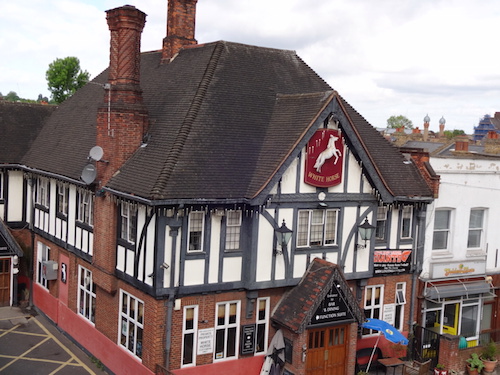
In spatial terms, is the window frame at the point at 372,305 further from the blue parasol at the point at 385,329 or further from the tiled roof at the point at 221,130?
the tiled roof at the point at 221,130

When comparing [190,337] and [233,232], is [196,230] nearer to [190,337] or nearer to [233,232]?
[233,232]

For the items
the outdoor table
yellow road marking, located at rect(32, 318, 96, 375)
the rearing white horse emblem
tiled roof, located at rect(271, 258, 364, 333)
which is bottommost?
yellow road marking, located at rect(32, 318, 96, 375)

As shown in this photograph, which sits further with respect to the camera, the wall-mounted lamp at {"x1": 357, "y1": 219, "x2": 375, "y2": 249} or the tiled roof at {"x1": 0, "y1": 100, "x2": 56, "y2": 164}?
the tiled roof at {"x1": 0, "y1": 100, "x2": 56, "y2": 164}

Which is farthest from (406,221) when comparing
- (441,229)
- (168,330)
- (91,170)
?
(91,170)

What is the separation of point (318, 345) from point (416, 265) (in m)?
5.27

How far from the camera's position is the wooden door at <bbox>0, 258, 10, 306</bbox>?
945 inches

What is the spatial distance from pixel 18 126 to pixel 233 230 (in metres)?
15.1

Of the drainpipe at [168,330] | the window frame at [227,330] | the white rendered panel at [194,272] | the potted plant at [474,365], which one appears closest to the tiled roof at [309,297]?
the window frame at [227,330]

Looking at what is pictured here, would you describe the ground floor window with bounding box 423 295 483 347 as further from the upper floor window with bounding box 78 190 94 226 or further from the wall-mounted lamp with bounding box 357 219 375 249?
the upper floor window with bounding box 78 190 94 226

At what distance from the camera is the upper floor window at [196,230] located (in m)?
15.8

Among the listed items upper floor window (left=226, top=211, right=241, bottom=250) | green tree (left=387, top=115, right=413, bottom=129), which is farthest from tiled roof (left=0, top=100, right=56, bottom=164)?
green tree (left=387, top=115, right=413, bottom=129)

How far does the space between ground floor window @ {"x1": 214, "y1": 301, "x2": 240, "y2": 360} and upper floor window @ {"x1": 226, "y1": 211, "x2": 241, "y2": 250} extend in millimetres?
1704

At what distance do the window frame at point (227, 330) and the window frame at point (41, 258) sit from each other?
10085mm

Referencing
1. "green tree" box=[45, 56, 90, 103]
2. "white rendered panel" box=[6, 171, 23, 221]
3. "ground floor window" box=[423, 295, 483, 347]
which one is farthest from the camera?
"green tree" box=[45, 56, 90, 103]
